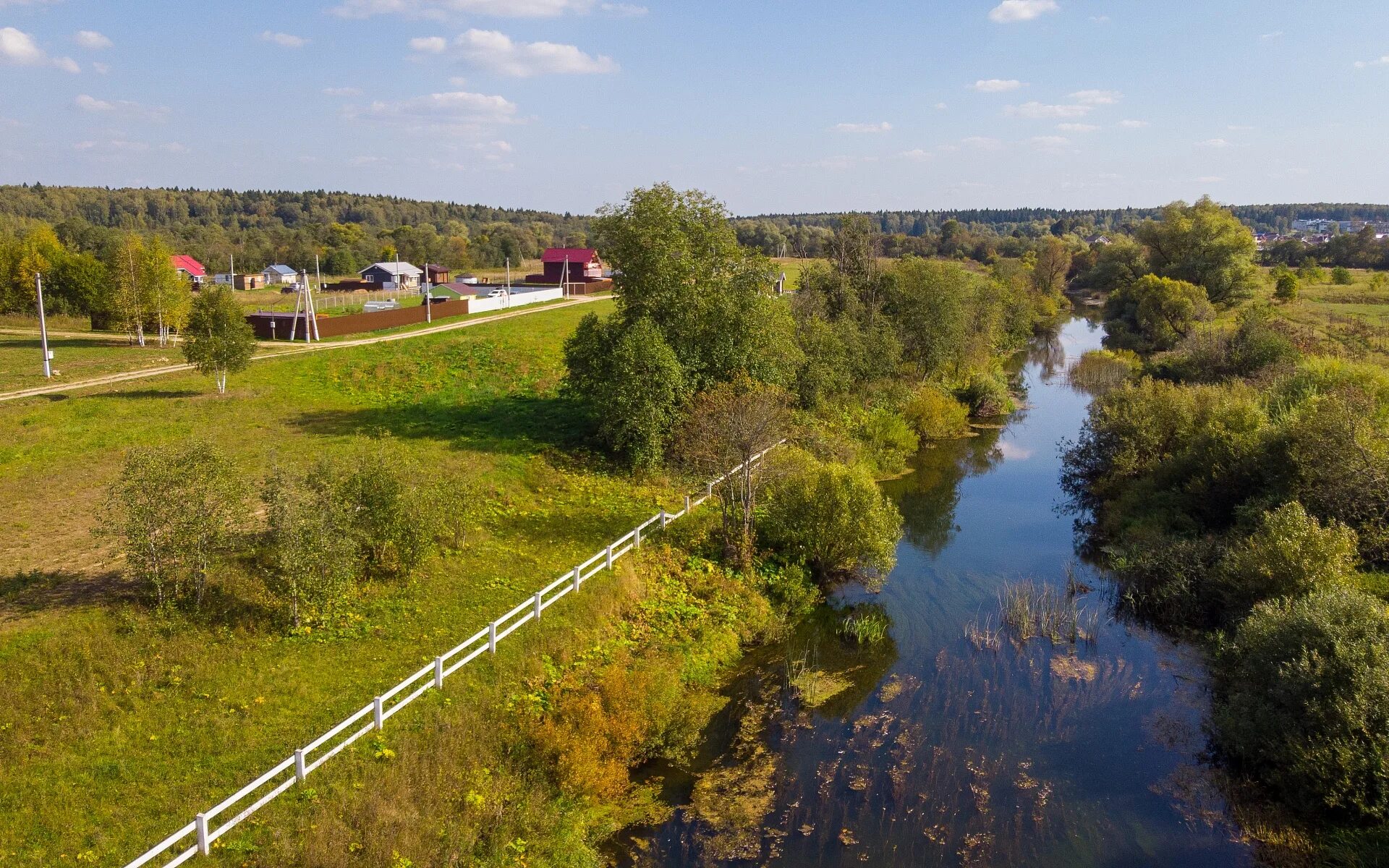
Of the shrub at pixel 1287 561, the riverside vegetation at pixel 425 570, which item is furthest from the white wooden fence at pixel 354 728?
the shrub at pixel 1287 561

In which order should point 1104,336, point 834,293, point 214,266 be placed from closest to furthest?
1. point 834,293
2. point 1104,336
3. point 214,266

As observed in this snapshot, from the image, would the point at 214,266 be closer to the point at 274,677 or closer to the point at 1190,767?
the point at 274,677

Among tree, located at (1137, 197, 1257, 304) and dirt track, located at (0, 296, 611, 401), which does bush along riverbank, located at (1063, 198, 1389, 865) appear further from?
dirt track, located at (0, 296, 611, 401)

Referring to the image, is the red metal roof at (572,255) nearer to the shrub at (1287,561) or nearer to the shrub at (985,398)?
the shrub at (985,398)

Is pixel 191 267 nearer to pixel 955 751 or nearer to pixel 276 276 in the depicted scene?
pixel 276 276

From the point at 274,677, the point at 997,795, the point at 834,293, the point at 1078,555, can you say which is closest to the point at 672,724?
the point at 997,795

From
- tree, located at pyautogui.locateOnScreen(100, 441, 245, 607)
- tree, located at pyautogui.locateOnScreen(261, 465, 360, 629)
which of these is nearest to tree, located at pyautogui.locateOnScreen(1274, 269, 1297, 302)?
tree, located at pyautogui.locateOnScreen(261, 465, 360, 629)
